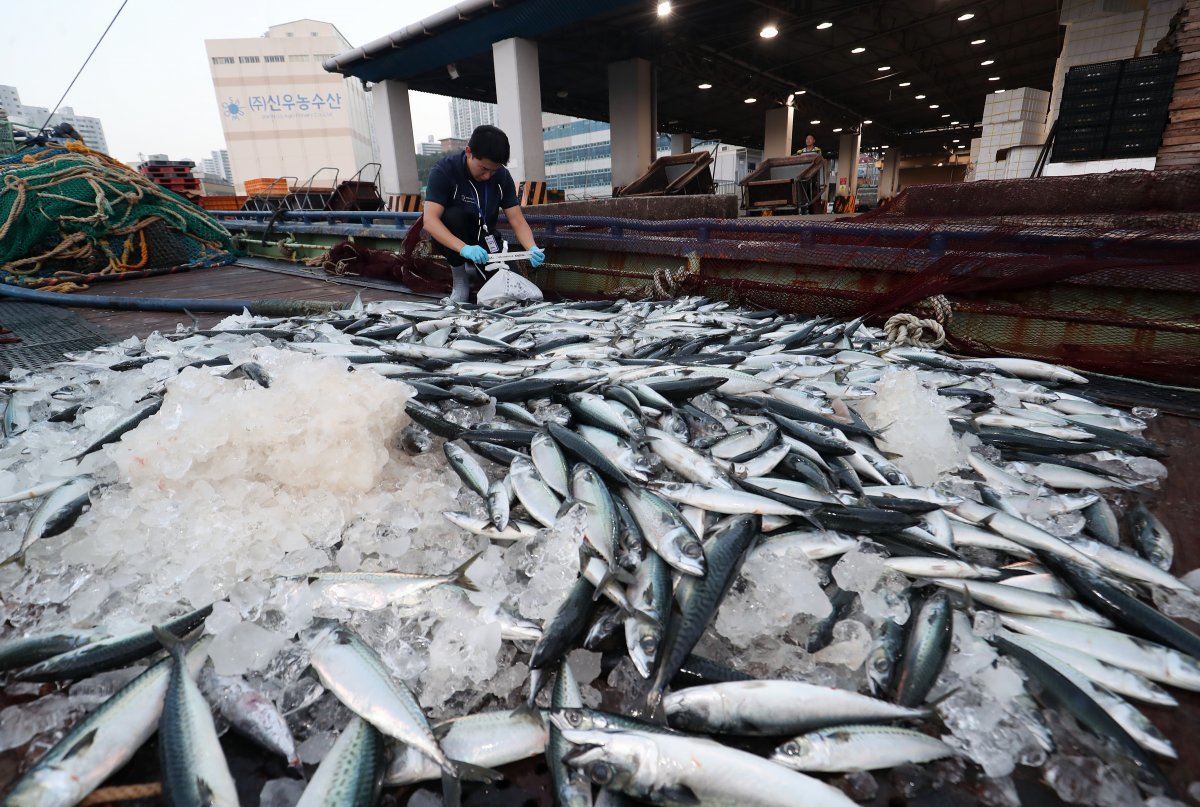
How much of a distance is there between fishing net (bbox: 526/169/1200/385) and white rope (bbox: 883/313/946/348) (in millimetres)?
108

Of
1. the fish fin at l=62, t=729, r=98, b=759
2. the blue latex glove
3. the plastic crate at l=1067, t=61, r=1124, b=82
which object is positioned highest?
the plastic crate at l=1067, t=61, r=1124, b=82

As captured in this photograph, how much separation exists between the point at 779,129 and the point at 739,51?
7465 millimetres

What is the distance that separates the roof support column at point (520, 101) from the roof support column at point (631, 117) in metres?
3.56

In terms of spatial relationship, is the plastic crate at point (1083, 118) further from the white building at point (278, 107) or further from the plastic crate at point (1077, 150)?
the white building at point (278, 107)

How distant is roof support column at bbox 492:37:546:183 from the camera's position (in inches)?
511

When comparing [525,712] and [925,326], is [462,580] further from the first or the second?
[925,326]

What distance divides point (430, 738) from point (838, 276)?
486cm

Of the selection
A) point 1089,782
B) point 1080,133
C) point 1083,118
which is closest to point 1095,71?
point 1083,118

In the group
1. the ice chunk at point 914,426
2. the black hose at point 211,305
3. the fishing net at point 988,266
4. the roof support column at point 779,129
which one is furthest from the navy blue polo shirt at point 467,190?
the roof support column at point 779,129

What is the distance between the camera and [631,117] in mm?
16688

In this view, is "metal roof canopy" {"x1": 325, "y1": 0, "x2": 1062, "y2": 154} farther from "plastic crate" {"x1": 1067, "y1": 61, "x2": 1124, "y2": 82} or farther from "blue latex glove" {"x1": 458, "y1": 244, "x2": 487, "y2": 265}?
"blue latex glove" {"x1": 458, "y1": 244, "x2": 487, "y2": 265}

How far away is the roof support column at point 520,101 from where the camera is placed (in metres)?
13.0

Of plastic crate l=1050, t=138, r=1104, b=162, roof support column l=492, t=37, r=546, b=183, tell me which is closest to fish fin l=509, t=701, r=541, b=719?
plastic crate l=1050, t=138, r=1104, b=162

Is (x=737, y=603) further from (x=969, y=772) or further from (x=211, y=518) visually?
(x=211, y=518)
